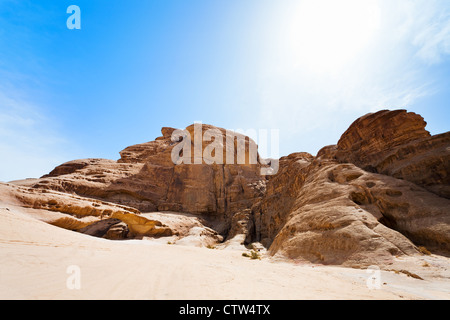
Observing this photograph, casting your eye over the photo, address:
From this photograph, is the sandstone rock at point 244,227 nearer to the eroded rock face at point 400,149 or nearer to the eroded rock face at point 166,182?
the eroded rock face at point 166,182

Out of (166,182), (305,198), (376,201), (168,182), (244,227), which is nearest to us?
(376,201)

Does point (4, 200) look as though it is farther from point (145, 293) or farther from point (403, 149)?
point (403, 149)

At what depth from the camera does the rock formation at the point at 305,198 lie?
30.6 ft

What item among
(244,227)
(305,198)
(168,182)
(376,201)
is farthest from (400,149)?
(168,182)

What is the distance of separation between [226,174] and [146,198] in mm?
17689

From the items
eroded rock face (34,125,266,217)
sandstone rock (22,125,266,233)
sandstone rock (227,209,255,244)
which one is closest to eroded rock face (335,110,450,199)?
sandstone rock (227,209,255,244)

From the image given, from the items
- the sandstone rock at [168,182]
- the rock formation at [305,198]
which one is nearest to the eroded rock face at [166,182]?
the sandstone rock at [168,182]

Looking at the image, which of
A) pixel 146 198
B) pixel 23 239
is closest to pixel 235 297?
pixel 23 239

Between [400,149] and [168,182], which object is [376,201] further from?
[168,182]

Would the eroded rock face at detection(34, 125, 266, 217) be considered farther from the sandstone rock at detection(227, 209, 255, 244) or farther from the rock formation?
the sandstone rock at detection(227, 209, 255, 244)

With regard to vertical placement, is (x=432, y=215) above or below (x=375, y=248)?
above

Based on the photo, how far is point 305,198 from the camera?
48.5ft

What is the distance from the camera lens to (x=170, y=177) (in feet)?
142
